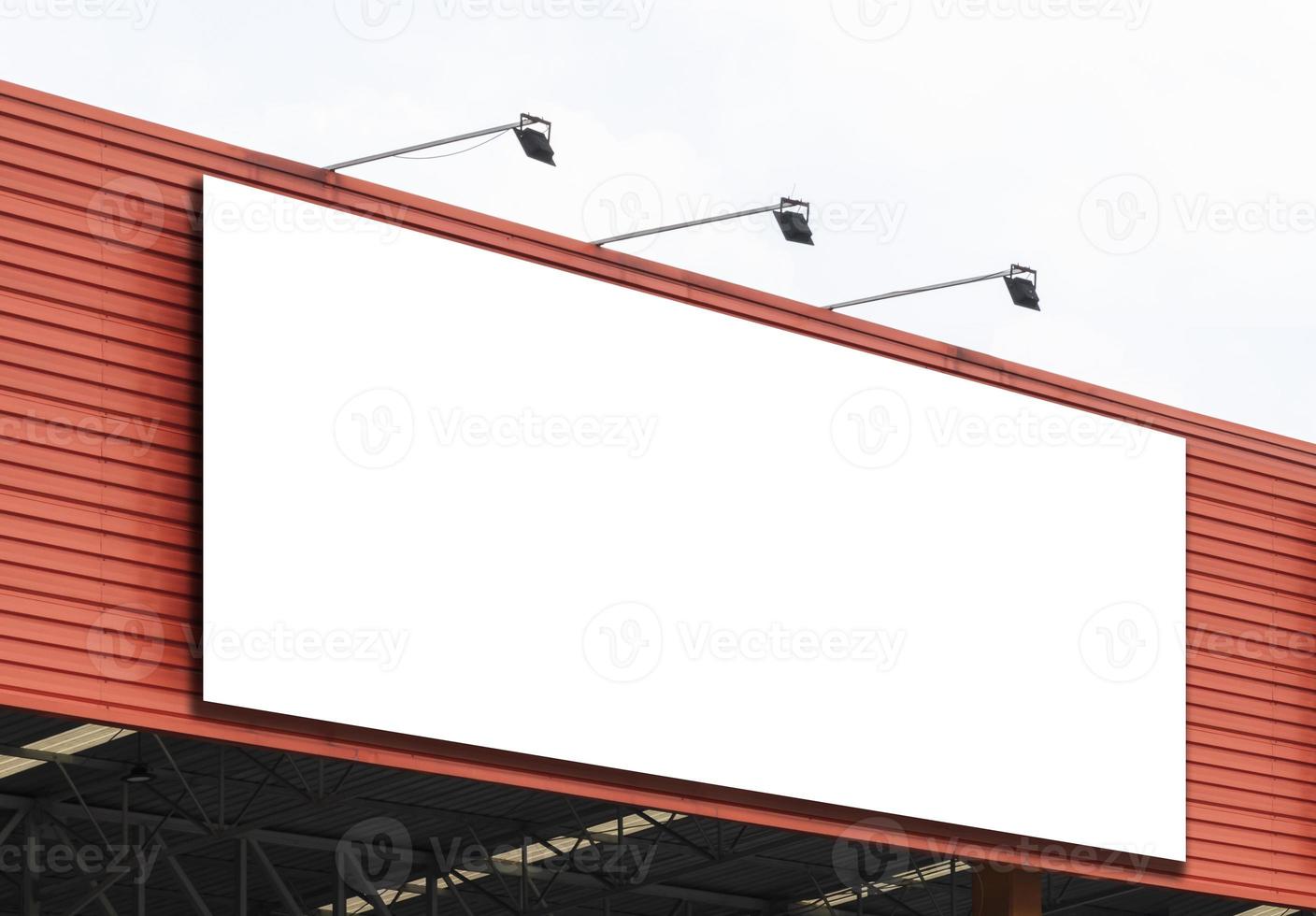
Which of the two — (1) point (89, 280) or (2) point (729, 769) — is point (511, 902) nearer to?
(2) point (729, 769)

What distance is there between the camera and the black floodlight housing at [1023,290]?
94.9ft

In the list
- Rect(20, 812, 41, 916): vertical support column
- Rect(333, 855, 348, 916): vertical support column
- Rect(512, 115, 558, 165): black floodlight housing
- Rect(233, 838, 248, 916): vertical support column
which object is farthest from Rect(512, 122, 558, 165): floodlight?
Rect(333, 855, 348, 916): vertical support column

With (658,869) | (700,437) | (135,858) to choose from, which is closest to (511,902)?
(658,869)

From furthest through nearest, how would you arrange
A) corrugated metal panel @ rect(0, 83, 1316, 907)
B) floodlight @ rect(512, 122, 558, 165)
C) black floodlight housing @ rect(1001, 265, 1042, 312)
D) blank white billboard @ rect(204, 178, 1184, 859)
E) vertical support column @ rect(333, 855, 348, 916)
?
vertical support column @ rect(333, 855, 348, 916) < black floodlight housing @ rect(1001, 265, 1042, 312) < floodlight @ rect(512, 122, 558, 165) < blank white billboard @ rect(204, 178, 1184, 859) < corrugated metal panel @ rect(0, 83, 1316, 907)

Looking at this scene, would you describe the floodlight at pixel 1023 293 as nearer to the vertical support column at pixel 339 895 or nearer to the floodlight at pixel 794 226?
the floodlight at pixel 794 226

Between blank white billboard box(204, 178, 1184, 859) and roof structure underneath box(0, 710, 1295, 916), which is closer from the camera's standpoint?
blank white billboard box(204, 178, 1184, 859)

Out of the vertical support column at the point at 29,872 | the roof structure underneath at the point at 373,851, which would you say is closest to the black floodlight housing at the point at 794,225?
the roof structure underneath at the point at 373,851

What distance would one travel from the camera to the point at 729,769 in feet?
84.0

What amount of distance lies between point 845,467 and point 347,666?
7.73 m

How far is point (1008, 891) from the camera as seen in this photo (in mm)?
29594

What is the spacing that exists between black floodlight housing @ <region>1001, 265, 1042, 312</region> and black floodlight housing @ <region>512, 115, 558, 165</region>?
25.5ft

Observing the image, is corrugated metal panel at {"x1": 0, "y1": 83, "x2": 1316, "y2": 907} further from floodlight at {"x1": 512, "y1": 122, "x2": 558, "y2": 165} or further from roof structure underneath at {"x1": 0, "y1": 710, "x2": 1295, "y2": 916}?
roof structure underneath at {"x1": 0, "y1": 710, "x2": 1295, "y2": 916}

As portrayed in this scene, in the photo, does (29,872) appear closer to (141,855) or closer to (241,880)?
(141,855)

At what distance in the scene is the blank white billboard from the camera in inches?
880
